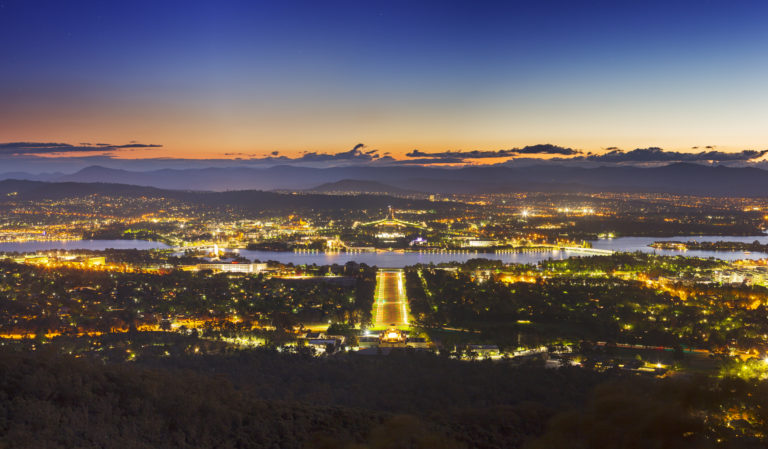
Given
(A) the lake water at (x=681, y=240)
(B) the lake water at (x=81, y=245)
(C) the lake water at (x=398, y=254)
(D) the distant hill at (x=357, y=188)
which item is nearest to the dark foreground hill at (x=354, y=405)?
(C) the lake water at (x=398, y=254)

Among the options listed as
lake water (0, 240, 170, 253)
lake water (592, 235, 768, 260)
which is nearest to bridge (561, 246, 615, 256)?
lake water (592, 235, 768, 260)

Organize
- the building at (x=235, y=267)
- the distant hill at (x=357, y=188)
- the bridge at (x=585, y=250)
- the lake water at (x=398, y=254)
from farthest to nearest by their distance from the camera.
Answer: the distant hill at (x=357, y=188), the bridge at (x=585, y=250), the lake water at (x=398, y=254), the building at (x=235, y=267)

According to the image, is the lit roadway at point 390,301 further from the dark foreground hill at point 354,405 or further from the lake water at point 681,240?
the lake water at point 681,240

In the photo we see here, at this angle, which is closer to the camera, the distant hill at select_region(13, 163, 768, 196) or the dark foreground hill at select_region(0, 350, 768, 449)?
the dark foreground hill at select_region(0, 350, 768, 449)

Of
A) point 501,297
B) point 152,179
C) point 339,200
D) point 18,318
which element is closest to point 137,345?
point 18,318

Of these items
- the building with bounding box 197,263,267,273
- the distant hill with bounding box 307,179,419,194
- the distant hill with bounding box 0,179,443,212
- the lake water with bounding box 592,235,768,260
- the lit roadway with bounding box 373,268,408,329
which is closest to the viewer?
the lit roadway with bounding box 373,268,408,329

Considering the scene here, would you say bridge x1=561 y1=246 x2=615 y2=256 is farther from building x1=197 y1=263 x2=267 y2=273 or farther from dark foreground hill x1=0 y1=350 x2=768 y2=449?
dark foreground hill x1=0 y1=350 x2=768 y2=449
